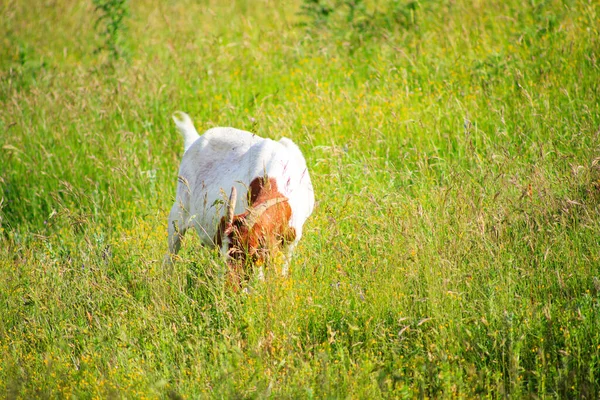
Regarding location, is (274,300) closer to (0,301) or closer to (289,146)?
(289,146)

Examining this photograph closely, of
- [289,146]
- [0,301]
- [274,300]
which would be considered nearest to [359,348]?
[274,300]

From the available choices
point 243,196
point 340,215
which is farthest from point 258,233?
point 340,215

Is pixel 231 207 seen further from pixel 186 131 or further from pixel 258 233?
pixel 186 131

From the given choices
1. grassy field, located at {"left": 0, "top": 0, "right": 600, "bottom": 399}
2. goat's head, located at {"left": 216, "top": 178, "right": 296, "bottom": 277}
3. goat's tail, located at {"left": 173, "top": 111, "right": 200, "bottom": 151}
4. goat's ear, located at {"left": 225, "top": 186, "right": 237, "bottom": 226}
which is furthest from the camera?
goat's tail, located at {"left": 173, "top": 111, "right": 200, "bottom": 151}

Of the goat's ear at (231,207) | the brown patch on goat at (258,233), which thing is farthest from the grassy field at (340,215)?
the goat's ear at (231,207)

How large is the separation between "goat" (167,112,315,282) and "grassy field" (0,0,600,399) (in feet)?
0.60

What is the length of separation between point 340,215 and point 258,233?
947 millimetres

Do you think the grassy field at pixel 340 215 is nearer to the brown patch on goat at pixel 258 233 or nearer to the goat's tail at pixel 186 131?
the brown patch on goat at pixel 258 233

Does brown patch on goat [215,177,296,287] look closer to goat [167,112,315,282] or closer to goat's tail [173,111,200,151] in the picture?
goat [167,112,315,282]

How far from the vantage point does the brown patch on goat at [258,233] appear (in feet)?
→ 11.8

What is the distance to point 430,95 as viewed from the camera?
6.30 metres

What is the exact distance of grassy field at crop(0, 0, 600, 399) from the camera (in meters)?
3.14

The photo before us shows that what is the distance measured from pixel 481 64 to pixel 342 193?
8.03 ft

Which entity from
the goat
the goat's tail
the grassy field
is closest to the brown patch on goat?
the goat
